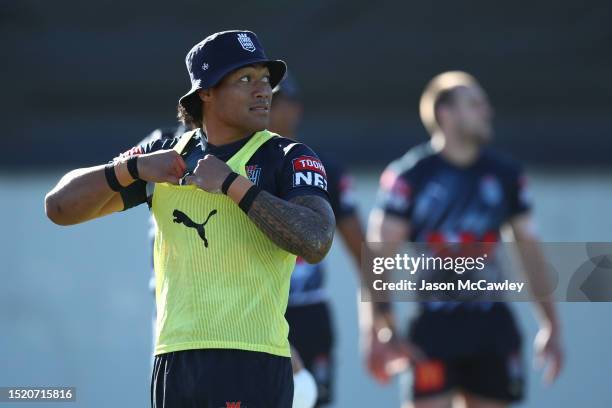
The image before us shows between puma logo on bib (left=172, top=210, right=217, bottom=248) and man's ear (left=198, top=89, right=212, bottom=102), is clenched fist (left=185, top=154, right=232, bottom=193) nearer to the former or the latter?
puma logo on bib (left=172, top=210, right=217, bottom=248)

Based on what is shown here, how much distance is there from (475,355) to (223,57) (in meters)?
3.26

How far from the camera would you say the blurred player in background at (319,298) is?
6.38 m

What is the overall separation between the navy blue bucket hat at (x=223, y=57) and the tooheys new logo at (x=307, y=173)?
1.13 ft

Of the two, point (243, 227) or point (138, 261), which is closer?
point (243, 227)

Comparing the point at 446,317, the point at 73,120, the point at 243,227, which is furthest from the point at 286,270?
the point at 73,120

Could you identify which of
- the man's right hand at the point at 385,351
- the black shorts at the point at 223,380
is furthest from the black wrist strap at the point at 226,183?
the man's right hand at the point at 385,351

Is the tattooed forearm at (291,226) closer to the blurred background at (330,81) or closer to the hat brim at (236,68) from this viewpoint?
the hat brim at (236,68)

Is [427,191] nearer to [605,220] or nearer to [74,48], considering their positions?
[605,220]

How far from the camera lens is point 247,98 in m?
3.67

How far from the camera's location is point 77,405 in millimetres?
7754

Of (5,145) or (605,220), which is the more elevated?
(5,145)

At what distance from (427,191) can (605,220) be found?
225cm

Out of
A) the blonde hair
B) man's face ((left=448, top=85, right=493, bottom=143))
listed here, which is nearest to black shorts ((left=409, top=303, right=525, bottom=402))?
man's face ((left=448, top=85, right=493, bottom=143))

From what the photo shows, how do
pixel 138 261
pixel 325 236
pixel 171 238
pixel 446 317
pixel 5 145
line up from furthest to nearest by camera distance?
1. pixel 5 145
2. pixel 138 261
3. pixel 446 317
4. pixel 171 238
5. pixel 325 236
